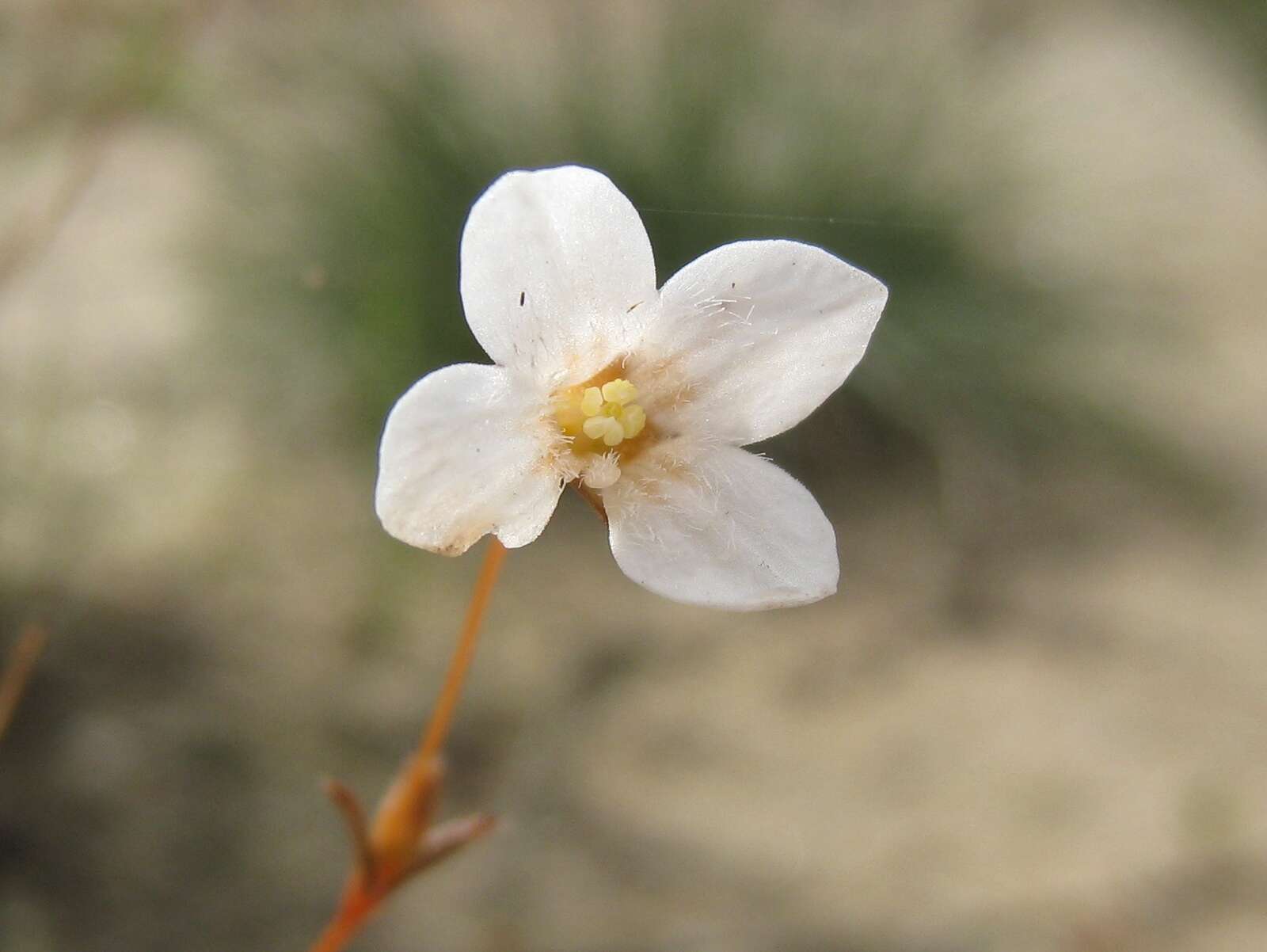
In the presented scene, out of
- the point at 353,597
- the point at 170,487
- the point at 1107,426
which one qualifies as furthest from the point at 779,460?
the point at 170,487

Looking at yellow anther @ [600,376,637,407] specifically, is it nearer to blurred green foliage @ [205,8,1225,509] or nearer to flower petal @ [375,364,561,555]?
→ flower petal @ [375,364,561,555]

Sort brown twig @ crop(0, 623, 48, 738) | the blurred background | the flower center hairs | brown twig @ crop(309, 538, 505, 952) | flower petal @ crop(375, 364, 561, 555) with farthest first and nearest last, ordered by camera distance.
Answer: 1. the blurred background
2. brown twig @ crop(0, 623, 48, 738)
3. brown twig @ crop(309, 538, 505, 952)
4. the flower center hairs
5. flower petal @ crop(375, 364, 561, 555)

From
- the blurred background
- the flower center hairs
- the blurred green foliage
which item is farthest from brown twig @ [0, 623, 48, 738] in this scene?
the flower center hairs

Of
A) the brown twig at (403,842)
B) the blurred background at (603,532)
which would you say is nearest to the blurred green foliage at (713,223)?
the blurred background at (603,532)

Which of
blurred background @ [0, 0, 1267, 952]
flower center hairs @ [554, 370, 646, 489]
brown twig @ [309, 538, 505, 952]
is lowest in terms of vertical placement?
blurred background @ [0, 0, 1267, 952]

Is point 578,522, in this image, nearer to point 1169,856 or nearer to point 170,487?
point 170,487

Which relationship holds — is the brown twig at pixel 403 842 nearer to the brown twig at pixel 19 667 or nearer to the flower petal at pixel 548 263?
the flower petal at pixel 548 263
